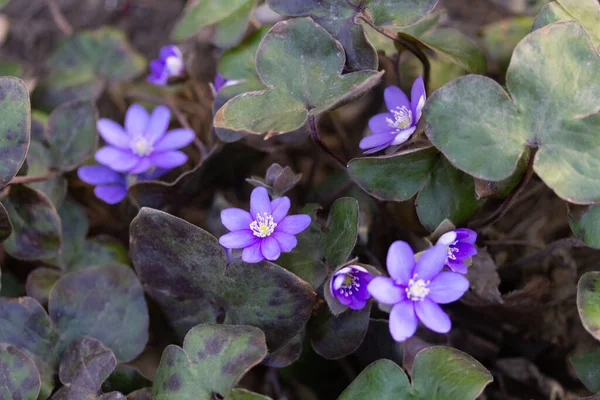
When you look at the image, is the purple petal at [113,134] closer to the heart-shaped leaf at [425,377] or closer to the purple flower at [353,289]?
the purple flower at [353,289]

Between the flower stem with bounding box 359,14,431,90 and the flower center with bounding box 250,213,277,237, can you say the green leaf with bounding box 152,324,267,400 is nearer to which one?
the flower center with bounding box 250,213,277,237

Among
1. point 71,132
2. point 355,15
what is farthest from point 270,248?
point 71,132

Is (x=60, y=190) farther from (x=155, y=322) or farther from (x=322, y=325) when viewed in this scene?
(x=322, y=325)

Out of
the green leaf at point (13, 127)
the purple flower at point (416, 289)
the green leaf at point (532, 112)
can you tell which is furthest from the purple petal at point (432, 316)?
the green leaf at point (13, 127)

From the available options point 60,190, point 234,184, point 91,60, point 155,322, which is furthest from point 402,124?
point 91,60

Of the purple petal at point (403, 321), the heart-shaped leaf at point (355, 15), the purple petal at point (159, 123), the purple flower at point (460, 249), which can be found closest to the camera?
the purple petal at point (403, 321)

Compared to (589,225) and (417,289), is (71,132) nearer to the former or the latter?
(417,289)
